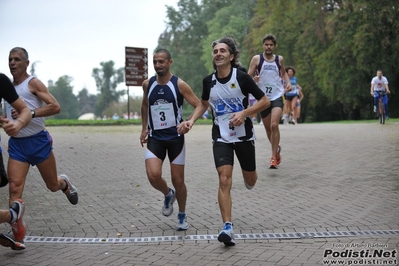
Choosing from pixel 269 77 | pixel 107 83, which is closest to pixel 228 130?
pixel 269 77

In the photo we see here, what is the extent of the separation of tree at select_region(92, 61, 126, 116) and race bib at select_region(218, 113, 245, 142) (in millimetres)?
137883

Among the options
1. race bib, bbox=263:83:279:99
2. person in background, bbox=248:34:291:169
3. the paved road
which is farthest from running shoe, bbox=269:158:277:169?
race bib, bbox=263:83:279:99

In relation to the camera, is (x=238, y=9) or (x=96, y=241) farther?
(x=238, y=9)

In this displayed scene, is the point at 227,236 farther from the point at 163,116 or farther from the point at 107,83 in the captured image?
the point at 107,83

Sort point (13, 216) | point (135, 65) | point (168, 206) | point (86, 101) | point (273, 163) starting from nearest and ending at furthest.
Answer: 1. point (13, 216)
2. point (168, 206)
3. point (273, 163)
4. point (135, 65)
5. point (86, 101)

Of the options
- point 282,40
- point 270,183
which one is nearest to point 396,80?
point 282,40

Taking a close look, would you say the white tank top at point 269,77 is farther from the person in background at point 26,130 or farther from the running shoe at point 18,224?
the running shoe at point 18,224

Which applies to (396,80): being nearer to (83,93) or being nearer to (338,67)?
(338,67)

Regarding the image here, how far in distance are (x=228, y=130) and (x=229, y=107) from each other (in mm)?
246

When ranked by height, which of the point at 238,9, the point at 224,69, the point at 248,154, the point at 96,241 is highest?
the point at 238,9

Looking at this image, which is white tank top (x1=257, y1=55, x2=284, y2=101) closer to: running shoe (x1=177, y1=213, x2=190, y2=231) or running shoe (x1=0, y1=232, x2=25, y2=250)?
running shoe (x1=177, y1=213, x2=190, y2=231)

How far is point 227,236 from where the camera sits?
19.8 feet

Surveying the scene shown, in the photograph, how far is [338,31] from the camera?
Answer: 3859cm

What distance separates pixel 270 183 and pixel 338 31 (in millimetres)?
30336
